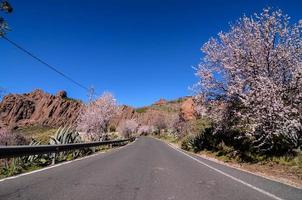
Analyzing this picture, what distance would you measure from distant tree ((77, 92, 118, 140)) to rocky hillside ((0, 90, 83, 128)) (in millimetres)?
107369

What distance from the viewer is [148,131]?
558ft

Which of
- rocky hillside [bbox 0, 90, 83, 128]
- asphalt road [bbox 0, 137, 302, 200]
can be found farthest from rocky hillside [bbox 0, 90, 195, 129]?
asphalt road [bbox 0, 137, 302, 200]

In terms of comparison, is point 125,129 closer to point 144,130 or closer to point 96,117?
point 96,117

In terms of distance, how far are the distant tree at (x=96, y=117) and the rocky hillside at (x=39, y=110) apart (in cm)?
10737

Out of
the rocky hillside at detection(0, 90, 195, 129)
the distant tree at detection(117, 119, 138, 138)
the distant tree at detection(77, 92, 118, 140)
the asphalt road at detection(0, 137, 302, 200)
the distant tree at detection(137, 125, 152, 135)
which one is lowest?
the asphalt road at detection(0, 137, 302, 200)

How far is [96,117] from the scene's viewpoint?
159ft

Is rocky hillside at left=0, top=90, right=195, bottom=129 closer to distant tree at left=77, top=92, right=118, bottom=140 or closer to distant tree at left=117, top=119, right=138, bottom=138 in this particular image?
distant tree at left=117, top=119, right=138, bottom=138

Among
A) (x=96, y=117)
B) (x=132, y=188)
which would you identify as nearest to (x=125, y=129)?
(x=96, y=117)

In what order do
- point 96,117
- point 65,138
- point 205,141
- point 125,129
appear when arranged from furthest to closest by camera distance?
point 125,129 < point 96,117 < point 205,141 < point 65,138

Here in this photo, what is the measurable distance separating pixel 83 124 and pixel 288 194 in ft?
139

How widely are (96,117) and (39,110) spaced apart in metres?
131

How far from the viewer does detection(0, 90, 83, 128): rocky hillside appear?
6260 inches

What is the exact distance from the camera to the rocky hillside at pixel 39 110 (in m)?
159

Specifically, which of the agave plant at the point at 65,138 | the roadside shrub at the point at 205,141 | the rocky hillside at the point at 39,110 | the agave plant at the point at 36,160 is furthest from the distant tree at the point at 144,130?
the agave plant at the point at 36,160
